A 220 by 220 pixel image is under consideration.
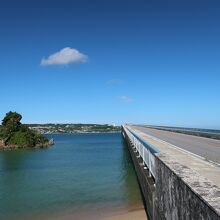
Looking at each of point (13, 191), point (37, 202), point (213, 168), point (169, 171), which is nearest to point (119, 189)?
point (37, 202)

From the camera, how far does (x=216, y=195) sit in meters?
5.70

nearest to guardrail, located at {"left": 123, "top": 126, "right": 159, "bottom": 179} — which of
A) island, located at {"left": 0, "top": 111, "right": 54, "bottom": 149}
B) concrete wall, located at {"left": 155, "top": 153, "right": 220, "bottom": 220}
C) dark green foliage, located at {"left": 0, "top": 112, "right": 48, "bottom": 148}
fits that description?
concrete wall, located at {"left": 155, "top": 153, "right": 220, "bottom": 220}

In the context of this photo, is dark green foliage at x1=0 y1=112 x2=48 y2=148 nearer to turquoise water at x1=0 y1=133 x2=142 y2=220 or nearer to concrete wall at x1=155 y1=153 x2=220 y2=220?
turquoise water at x1=0 y1=133 x2=142 y2=220

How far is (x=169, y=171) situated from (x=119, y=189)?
18953 mm

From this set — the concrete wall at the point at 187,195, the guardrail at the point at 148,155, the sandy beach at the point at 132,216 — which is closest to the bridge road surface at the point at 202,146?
the guardrail at the point at 148,155

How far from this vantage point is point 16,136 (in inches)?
3597

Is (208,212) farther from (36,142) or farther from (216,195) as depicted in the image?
(36,142)

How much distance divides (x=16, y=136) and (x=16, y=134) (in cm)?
77

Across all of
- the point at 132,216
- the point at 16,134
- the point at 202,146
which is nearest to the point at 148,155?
the point at 132,216

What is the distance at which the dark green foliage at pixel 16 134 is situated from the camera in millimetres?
90250

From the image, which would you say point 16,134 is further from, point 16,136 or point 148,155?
point 148,155

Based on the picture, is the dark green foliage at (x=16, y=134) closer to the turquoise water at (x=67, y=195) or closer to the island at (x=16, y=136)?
the island at (x=16, y=136)

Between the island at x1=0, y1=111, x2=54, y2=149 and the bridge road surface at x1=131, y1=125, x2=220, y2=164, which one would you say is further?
the island at x1=0, y1=111, x2=54, y2=149

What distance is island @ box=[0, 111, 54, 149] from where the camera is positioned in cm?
8975
